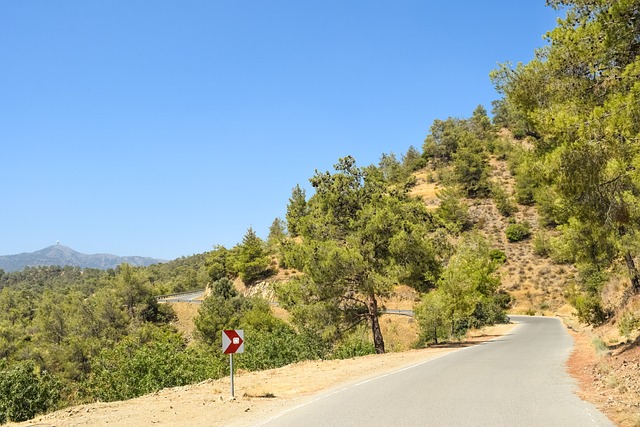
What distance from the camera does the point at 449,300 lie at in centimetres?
3189

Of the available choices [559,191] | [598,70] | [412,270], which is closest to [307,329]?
[412,270]

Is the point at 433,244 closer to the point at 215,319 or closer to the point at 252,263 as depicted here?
the point at 215,319

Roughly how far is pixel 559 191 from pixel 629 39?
13.4ft

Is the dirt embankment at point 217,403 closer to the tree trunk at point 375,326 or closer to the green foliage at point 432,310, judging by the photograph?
the tree trunk at point 375,326

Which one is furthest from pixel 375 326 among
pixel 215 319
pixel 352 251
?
pixel 215 319

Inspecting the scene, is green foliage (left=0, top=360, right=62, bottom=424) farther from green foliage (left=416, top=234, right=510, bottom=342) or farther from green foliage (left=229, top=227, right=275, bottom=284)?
green foliage (left=229, top=227, right=275, bottom=284)

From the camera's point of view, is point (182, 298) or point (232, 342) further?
point (182, 298)

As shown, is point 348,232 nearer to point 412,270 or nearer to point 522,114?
point 412,270

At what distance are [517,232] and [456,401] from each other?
7171 centimetres

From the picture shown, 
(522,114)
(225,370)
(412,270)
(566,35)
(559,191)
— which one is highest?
(566,35)

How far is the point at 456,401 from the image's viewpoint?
997 centimetres

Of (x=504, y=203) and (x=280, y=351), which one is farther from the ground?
(x=504, y=203)

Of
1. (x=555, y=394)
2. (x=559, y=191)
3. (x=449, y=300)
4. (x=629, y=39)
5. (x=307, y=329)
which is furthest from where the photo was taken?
(x=449, y=300)

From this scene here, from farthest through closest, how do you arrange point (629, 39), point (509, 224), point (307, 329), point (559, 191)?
point (509, 224), point (307, 329), point (559, 191), point (629, 39)
